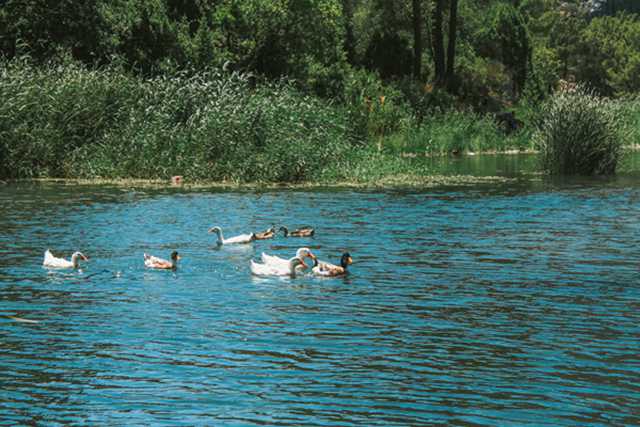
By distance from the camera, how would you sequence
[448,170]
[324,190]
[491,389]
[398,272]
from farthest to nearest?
[448,170] < [324,190] < [398,272] < [491,389]

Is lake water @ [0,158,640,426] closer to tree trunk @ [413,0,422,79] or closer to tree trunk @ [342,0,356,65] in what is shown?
tree trunk @ [413,0,422,79]

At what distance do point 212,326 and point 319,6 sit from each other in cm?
5340

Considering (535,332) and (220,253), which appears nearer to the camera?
(535,332)

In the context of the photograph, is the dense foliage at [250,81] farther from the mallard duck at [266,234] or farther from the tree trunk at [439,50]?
the mallard duck at [266,234]

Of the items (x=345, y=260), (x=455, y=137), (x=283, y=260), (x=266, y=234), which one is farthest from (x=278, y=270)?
(x=455, y=137)

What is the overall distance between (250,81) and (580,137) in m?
19.1

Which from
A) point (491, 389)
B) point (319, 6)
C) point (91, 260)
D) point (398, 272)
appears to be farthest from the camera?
point (319, 6)

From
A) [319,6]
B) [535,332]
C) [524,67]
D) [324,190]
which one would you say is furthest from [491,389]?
[524,67]

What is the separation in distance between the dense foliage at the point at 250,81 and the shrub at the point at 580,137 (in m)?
8.39

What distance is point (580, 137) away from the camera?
4488cm

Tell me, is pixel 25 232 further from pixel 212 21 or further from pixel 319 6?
pixel 319 6

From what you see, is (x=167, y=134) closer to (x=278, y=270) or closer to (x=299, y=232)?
(x=299, y=232)

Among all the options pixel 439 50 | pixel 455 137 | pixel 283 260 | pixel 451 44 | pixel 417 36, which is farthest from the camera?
pixel 451 44

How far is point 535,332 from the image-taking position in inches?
609
